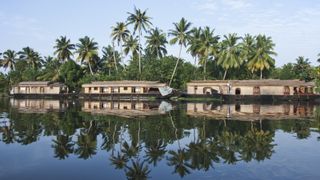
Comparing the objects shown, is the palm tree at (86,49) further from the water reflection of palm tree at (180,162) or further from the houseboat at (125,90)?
the water reflection of palm tree at (180,162)

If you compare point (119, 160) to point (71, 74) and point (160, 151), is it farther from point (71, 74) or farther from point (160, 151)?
point (71, 74)

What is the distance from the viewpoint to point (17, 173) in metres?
9.63

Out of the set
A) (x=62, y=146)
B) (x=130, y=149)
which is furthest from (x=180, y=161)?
(x=62, y=146)

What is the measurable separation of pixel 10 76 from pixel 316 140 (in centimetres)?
7095

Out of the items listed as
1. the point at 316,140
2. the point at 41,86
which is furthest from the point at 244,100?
the point at 41,86

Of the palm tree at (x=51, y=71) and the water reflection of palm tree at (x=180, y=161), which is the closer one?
the water reflection of palm tree at (x=180, y=161)

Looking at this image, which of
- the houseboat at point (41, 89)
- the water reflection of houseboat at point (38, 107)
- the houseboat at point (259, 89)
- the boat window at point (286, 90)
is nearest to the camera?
the water reflection of houseboat at point (38, 107)

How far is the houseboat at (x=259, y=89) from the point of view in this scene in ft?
147

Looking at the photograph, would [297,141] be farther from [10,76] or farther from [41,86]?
[10,76]

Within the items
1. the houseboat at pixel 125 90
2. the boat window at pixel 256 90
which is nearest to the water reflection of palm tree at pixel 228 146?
the boat window at pixel 256 90

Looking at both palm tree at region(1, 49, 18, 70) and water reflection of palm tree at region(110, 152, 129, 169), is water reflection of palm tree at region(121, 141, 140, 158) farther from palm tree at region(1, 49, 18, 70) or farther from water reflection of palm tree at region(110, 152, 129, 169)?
palm tree at region(1, 49, 18, 70)

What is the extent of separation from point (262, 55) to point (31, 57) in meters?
45.4

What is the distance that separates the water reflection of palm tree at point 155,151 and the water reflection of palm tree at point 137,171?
0.48 m

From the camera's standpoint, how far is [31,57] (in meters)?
72.9
